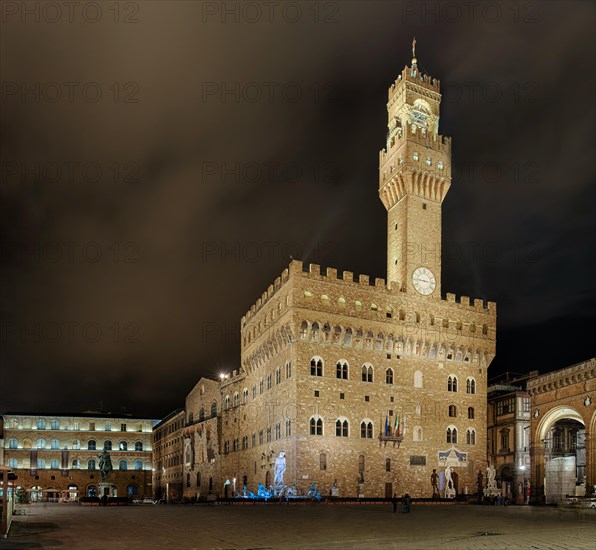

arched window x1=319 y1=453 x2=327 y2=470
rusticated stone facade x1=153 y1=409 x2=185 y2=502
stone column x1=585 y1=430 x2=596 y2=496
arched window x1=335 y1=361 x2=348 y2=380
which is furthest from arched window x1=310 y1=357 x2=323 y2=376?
rusticated stone facade x1=153 y1=409 x2=185 y2=502

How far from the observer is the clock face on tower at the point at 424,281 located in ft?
187

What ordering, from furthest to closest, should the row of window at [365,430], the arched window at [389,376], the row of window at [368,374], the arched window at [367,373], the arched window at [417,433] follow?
the arched window at [417,433]
the arched window at [389,376]
the arched window at [367,373]
the row of window at [368,374]
the row of window at [365,430]

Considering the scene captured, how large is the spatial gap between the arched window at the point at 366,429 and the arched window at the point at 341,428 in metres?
1.39

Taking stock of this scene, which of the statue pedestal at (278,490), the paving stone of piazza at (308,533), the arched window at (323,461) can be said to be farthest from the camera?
the arched window at (323,461)

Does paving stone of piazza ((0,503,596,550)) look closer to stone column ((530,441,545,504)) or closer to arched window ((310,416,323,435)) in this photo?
arched window ((310,416,323,435))

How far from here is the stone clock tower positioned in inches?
2275

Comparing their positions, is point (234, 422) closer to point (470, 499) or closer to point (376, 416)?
point (376, 416)

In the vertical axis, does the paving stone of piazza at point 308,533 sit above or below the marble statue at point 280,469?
above

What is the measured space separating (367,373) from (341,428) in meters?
5.01

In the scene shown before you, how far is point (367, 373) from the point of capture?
5322cm

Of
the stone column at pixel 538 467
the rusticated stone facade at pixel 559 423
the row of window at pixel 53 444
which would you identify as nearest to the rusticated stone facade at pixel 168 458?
the row of window at pixel 53 444

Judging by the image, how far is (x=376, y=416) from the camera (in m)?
52.8

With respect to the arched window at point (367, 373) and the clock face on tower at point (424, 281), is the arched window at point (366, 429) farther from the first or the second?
the clock face on tower at point (424, 281)

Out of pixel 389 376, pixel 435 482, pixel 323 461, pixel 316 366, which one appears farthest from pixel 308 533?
pixel 435 482
